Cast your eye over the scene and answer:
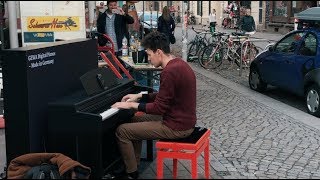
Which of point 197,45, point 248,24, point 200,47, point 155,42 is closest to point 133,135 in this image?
point 155,42

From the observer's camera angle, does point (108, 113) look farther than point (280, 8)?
No

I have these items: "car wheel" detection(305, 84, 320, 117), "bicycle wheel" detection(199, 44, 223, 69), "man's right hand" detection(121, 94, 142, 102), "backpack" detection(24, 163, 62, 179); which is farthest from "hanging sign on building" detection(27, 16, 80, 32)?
"backpack" detection(24, 163, 62, 179)

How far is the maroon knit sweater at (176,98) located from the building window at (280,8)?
2777 centimetres

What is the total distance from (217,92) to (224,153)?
482 cm

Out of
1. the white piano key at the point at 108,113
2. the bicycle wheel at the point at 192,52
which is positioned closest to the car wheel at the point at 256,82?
the bicycle wheel at the point at 192,52

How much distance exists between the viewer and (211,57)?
15133 mm

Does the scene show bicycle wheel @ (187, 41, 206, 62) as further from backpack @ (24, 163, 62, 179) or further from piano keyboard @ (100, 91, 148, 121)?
backpack @ (24, 163, 62, 179)

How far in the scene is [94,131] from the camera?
460 cm

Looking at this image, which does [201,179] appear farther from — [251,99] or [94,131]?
[251,99]

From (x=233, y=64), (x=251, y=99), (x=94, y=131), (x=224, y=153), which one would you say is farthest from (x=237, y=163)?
(x=233, y=64)

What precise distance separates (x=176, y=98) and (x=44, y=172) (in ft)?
4.09

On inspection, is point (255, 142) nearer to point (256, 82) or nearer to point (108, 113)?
point (108, 113)

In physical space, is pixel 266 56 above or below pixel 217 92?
above

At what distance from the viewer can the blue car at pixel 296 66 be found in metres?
8.88
